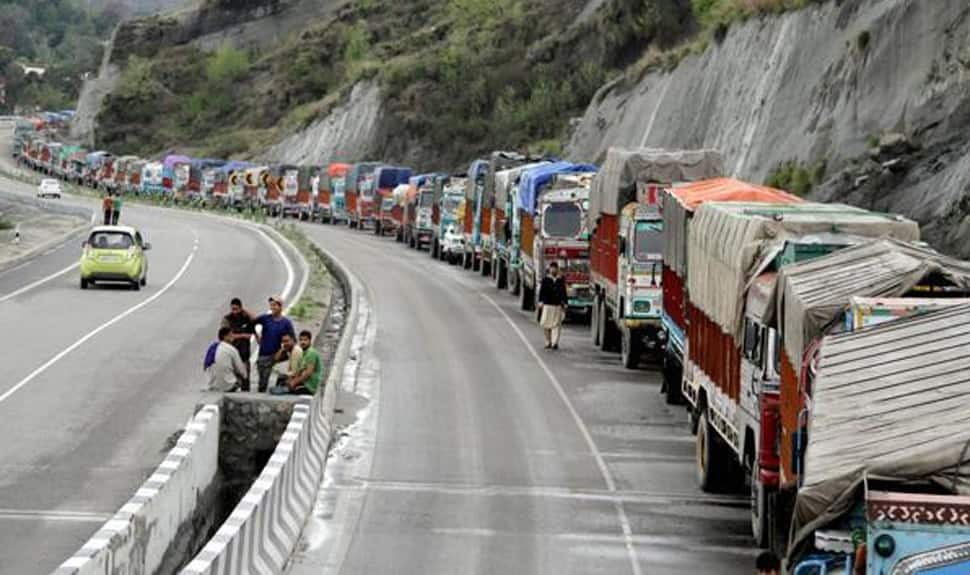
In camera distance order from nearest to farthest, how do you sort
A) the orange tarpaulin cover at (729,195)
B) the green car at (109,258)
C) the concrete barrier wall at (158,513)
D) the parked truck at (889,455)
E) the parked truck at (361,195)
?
the parked truck at (889,455) → the concrete barrier wall at (158,513) → the orange tarpaulin cover at (729,195) → the green car at (109,258) → the parked truck at (361,195)

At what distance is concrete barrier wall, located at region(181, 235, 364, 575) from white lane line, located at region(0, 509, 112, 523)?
1610 millimetres

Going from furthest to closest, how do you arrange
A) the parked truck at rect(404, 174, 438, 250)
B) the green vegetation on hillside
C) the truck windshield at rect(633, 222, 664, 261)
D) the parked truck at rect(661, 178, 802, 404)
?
the green vegetation on hillside
the parked truck at rect(404, 174, 438, 250)
the truck windshield at rect(633, 222, 664, 261)
the parked truck at rect(661, 178, 802, 404)

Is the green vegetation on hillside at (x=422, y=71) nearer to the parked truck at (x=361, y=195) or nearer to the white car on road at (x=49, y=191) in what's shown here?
the parked truck at (x=361, y=195)

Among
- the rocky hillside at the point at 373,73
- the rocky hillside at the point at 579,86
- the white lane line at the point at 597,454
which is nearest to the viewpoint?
the white lane line at the point at 597,454

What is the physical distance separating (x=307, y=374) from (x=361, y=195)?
70636 millimetres

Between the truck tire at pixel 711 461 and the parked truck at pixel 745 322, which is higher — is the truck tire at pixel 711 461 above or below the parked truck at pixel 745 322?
below

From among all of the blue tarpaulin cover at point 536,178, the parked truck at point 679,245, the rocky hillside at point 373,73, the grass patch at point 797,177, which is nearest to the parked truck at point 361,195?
the rocky hillside at point 373,73

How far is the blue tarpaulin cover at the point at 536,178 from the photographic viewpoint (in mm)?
44194

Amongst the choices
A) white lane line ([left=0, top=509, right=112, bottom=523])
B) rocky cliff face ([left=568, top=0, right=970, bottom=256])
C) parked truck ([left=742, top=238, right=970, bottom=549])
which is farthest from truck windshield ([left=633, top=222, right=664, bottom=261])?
white lane line ([left=0, top=509, right=112, bottom=523])

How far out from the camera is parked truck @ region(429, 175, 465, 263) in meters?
66.1

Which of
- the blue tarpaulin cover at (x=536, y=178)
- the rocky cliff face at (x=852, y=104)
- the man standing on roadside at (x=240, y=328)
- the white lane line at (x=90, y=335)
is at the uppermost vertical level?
the rocky cliff face at (x=852, y=104)

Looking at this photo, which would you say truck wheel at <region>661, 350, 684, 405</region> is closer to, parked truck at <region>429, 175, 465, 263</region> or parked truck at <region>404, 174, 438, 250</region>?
parked truck at <region>429, 175, 465, 263</region>

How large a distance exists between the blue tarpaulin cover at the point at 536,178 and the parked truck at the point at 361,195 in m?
44.6

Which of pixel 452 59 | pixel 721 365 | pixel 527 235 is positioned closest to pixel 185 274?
pixel 527 235
